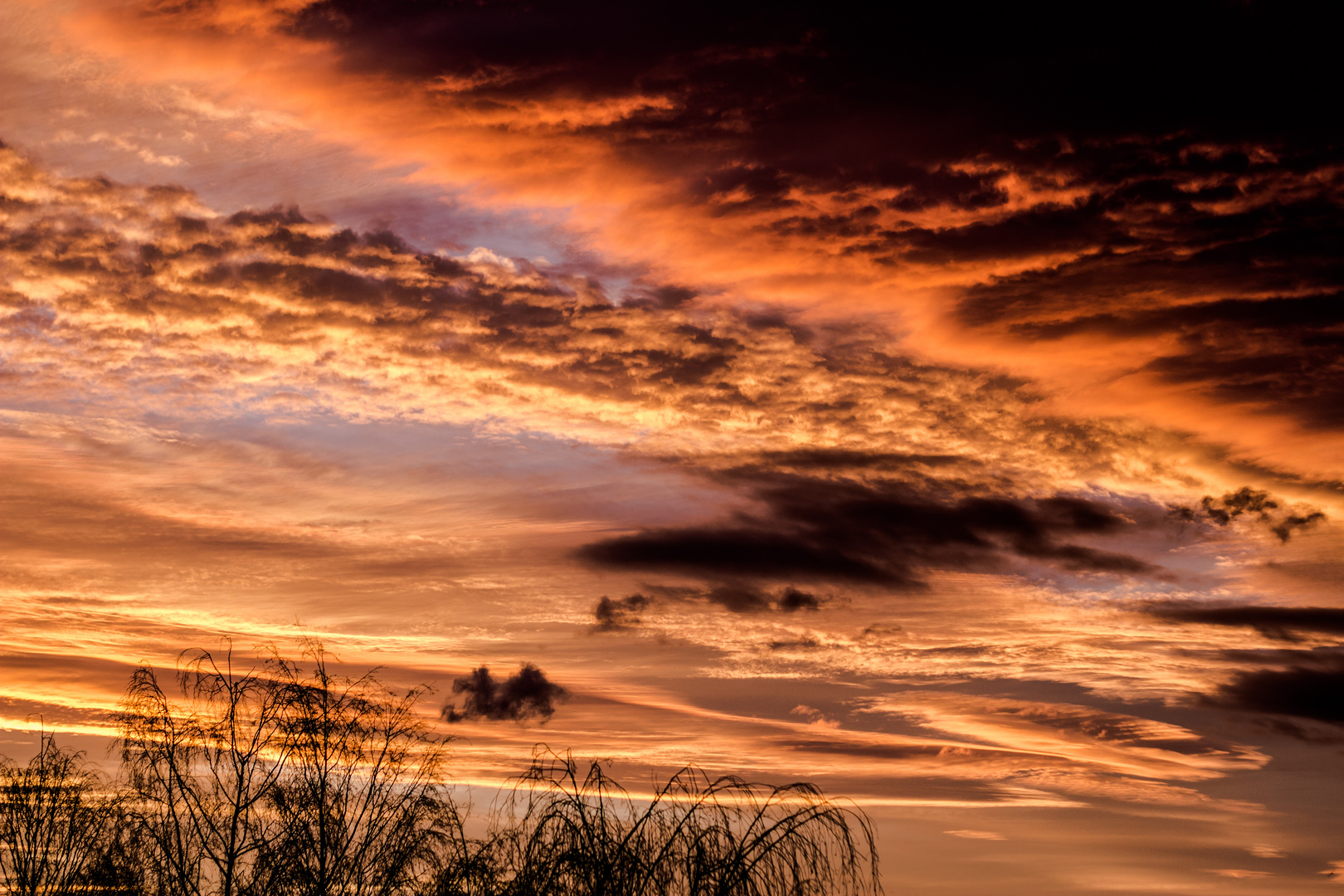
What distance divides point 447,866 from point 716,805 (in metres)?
7.26

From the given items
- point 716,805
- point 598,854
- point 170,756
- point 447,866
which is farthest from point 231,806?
point 716,805

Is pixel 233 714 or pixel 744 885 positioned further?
pixel 233 714

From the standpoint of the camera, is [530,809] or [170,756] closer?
[530,809]

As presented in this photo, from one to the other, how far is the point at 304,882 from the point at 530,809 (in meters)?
7.62

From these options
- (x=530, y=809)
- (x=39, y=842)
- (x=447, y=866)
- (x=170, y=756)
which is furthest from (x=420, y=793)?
(x=39, y=842)

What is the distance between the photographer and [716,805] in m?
17.1

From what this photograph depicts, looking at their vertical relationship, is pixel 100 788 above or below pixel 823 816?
below

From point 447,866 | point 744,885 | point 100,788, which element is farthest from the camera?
point 100,788

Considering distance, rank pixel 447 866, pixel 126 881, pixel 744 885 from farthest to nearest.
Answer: pixel 126 881 < pixel 447 866 < pixel 744 885

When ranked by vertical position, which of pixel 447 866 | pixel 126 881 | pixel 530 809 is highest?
pixel 530 809

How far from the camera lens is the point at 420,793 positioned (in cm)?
2520

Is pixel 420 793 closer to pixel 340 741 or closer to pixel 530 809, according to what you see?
pixel 340 741

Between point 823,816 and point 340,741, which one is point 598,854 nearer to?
point 823,816

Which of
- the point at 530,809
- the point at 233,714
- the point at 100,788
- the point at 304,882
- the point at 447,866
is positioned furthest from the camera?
the point at 100,788
